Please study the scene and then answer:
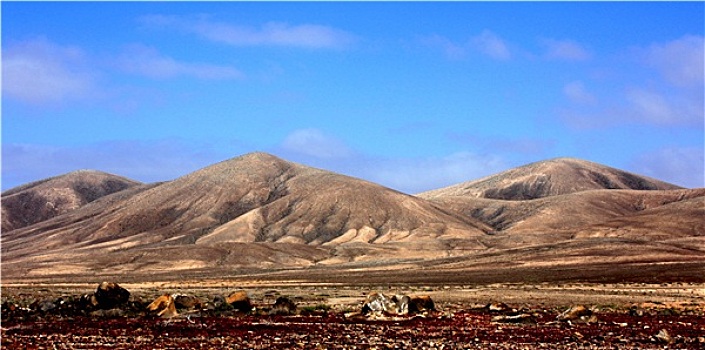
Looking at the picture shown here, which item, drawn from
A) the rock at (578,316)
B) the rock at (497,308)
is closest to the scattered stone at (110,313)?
the rock at (497,308)

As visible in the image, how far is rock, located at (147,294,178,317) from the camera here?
41.4 metres

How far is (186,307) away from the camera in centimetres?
4428

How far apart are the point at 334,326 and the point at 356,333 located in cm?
354

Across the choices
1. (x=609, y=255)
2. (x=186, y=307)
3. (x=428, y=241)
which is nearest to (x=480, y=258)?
(x=609, y=255)

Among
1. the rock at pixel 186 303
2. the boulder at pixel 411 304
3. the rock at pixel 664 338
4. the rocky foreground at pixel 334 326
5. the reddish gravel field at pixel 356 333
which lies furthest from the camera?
the rock at pixel 186 303

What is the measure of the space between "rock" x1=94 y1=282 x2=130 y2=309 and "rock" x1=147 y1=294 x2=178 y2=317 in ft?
10.8

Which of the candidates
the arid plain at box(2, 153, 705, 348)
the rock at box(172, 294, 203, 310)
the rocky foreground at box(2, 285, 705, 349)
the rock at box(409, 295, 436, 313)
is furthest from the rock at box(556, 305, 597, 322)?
the rock at box(172, 294, 203, 310)

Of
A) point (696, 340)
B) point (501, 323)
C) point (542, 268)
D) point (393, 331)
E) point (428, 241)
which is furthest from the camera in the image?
point (428, 241)

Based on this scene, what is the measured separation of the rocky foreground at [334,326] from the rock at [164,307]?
6 cm

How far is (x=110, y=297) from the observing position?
46.4 meters

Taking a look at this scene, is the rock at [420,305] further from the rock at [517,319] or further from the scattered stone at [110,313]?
the scattered stone at [110,313]

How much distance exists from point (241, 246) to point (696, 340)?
140962 millimetres

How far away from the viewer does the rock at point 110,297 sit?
46.0 metres

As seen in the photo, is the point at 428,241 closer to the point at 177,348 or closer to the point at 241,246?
the point at 241,246
